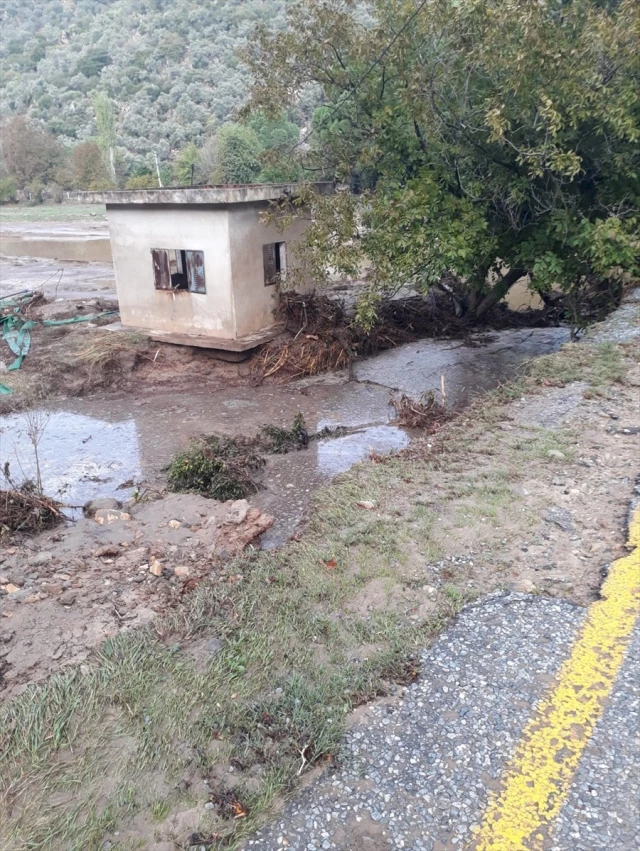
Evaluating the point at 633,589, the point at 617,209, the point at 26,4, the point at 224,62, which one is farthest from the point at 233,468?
the point at 26,4

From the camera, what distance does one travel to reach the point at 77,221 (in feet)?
151

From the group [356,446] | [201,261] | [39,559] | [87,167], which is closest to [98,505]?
[39,559]

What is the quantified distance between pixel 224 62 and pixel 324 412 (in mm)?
98536

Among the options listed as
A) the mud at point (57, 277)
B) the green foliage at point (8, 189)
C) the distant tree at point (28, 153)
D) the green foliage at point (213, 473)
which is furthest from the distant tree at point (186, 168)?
the green foliage at point (213, 473)

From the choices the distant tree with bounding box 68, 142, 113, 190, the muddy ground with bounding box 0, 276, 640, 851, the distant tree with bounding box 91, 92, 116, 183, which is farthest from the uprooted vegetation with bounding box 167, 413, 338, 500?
the distant tree with bounding box 91, 92, 116, 183

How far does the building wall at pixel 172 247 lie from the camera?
40.7ft

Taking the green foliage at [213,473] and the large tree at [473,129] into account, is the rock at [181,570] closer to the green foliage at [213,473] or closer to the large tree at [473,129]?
the green foliage at [213,473]

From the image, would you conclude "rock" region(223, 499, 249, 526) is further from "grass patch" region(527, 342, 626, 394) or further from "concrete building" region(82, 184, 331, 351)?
"concrete building" region(82, 184, 331, 351)

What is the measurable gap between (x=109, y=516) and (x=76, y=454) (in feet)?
10.7

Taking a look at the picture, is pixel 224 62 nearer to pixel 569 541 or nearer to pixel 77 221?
pixel 77 221

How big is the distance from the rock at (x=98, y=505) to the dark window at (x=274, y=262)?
7.11m

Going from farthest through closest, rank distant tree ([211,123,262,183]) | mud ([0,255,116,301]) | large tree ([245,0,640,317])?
1. distant tree ([211,123,262,183])
2. mud ([0,255,116,301])
3. large tree ([245,0,640,317])

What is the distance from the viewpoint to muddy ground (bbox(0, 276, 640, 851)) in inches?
112

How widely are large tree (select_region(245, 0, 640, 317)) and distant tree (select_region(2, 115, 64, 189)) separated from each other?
51572mm
